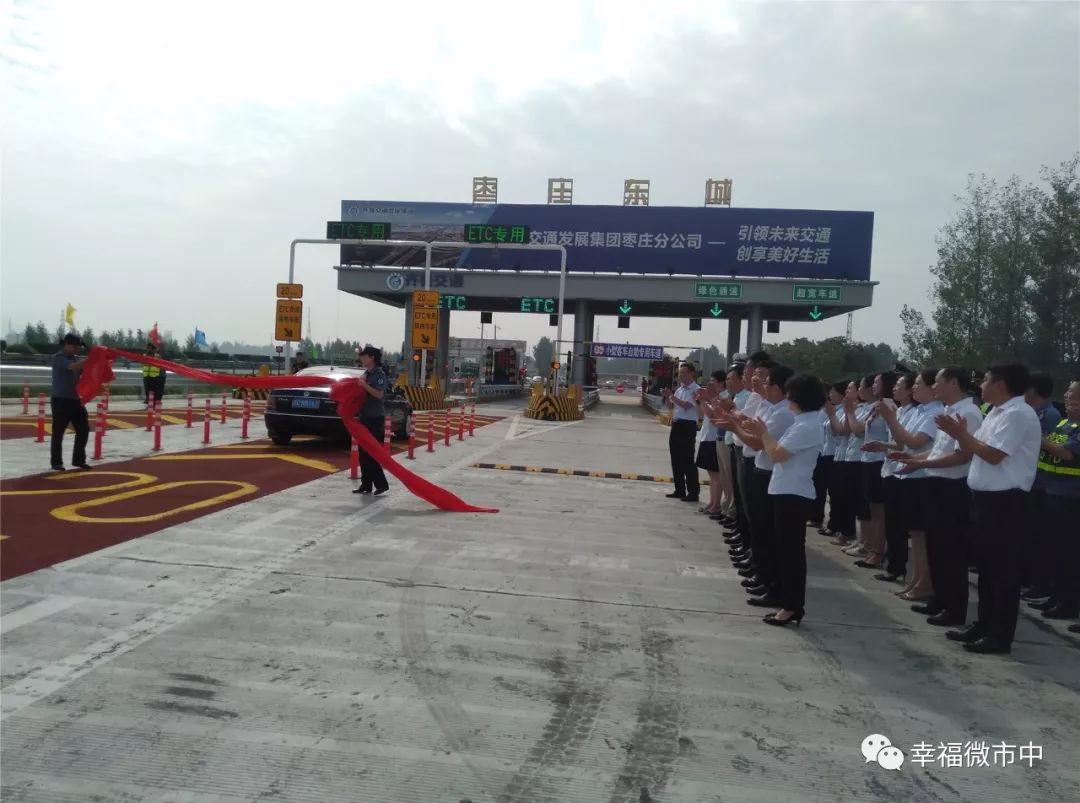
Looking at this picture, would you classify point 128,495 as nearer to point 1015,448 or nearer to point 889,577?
point 889,577

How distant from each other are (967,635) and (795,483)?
4.75 ft

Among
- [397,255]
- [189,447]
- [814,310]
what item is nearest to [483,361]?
[397,255]

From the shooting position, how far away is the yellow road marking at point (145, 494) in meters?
6.83

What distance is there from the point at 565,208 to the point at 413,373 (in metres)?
12.0

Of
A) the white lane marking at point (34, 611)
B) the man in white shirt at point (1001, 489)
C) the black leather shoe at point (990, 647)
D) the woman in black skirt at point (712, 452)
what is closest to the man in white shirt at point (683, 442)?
the woman in black skirt at point (712, 452)

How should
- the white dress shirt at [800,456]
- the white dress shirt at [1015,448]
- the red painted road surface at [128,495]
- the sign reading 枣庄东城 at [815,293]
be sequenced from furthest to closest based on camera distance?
the sign reading 枣庄东城 at [815,293] → the red painted road surface at [128,495] → the white dress shirt at [800,456] → the white dress shirt at [1015,448]

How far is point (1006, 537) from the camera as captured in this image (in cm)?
460

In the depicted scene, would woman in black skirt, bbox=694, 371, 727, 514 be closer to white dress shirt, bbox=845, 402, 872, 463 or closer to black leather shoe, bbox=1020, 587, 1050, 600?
white dress shirt, bbox=845, 402, 872, 463

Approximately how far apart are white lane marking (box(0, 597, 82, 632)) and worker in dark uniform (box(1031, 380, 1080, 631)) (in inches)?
269

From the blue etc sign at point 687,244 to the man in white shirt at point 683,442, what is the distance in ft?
90.8

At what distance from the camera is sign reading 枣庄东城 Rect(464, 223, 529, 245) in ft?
82.8

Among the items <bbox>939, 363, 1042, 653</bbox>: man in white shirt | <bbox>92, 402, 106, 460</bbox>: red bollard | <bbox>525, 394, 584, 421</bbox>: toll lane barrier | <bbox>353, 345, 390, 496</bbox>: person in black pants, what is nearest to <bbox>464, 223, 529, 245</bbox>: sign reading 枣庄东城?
<bbox>525, 394, 584, 421</bbox>: toll lane barrier

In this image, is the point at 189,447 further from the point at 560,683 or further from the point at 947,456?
the point at 947,456

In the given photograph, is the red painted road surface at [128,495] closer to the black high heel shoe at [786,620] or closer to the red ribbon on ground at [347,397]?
the red ribbon on ground at [347,397]
